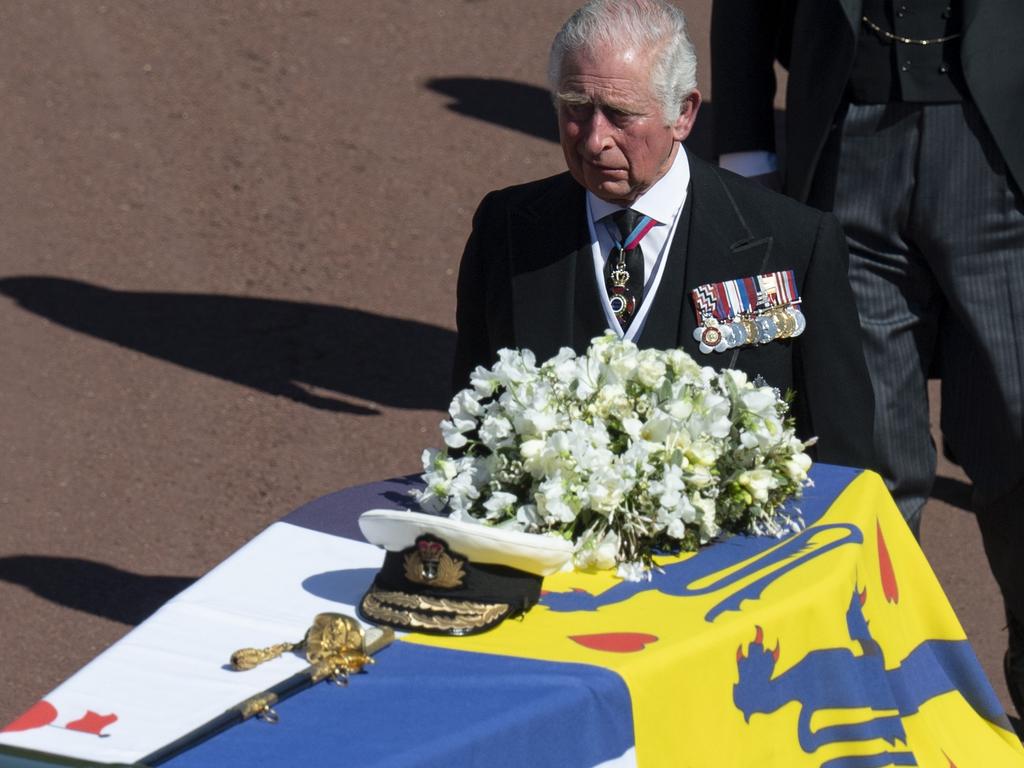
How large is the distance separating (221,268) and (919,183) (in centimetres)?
427

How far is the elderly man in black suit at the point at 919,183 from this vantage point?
12.8 ft

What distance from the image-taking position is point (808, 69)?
4.05 m

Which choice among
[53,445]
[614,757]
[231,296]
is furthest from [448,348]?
[614,757]

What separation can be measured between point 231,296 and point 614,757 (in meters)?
5.33

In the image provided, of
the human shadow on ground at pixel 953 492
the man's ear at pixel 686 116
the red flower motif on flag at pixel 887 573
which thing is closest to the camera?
the red flower motif on flag at pixel 887 573

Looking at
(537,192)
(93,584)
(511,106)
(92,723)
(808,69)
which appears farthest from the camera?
(511,106)

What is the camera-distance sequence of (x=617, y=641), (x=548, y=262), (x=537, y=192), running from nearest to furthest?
1. (x=617, y=641)
2. (x=548, y=262)
3. (x=537, y=192)

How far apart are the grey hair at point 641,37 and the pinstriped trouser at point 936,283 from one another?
92 cm

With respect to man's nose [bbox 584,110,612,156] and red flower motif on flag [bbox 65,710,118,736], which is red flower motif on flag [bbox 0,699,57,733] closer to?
red flower motif on flag [bbox 65,710,118,736]

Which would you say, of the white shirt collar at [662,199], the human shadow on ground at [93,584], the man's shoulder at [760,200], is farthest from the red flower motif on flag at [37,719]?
the human shadow on ground at [93,584]

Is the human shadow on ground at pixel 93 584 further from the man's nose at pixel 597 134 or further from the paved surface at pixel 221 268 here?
the man's nose at pixel 597 134

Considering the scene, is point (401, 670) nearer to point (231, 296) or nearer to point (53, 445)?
point (53, 445)

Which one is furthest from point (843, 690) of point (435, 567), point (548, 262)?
point (548, 262)

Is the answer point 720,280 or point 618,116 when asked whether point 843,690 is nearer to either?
point 720,280
